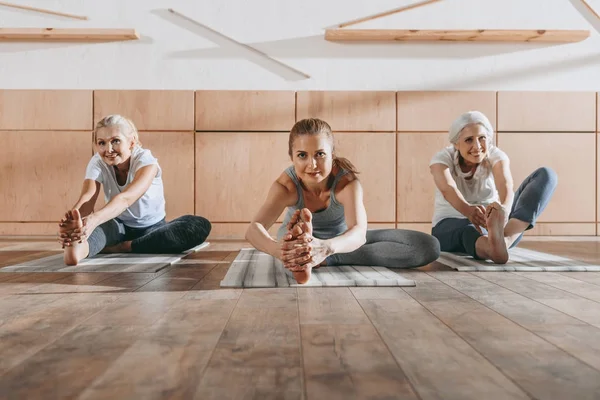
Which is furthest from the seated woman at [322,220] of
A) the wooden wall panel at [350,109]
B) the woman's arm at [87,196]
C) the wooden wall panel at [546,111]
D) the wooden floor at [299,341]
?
the wooden wall panel at [546,111]

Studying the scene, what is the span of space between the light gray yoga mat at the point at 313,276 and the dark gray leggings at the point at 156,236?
546 mm

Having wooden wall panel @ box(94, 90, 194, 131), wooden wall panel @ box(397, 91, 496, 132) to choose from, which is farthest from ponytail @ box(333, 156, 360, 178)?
wooden wall panel @ box(94, 90, 194, 131)

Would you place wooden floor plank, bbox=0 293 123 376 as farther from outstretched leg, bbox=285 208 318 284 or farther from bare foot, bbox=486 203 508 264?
bare foot, bbox=486 203 508 264

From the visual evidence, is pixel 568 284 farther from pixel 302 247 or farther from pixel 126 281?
pixel 126 281

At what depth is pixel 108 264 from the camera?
86.7 inches

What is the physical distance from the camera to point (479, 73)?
414 centimetres

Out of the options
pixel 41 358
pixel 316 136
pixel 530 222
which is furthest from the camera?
pixel 530 222

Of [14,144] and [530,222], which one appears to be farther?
[14,144]

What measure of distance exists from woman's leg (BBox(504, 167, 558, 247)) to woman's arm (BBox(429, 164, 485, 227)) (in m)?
0.17

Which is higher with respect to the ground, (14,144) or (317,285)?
(14,144)

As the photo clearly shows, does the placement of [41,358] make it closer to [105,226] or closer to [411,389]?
[411,389]

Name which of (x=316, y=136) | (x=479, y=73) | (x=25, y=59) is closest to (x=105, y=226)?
(x=316, y=136)

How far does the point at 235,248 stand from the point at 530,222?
1700mm

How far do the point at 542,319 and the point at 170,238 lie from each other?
191cm
